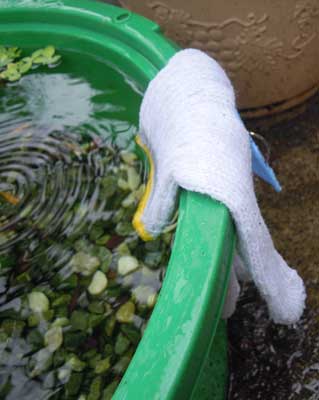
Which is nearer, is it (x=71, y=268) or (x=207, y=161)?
(x=207, y=161)

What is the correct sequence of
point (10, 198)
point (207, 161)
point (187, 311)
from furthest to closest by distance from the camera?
point (10, 198) → point (207, 161) → point (187, 311)

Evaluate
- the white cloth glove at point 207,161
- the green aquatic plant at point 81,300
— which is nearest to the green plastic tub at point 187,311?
the white cloth glove at point 207,161

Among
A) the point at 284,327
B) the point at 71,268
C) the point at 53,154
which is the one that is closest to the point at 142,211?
the point at 71,268

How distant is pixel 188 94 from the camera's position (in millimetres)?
784

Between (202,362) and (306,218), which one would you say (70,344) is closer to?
(202,362)

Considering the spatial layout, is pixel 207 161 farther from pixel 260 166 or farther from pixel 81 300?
pixel 81 300

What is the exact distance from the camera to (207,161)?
672mm

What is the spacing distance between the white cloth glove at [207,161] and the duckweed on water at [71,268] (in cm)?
8

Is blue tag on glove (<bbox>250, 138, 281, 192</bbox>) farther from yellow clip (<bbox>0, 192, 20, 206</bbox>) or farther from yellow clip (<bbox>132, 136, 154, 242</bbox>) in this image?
yellow clip (<bbox>0, 192, 20, 206</bbox>)

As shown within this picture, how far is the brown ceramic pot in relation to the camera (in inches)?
45.5

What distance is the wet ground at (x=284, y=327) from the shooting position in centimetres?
104

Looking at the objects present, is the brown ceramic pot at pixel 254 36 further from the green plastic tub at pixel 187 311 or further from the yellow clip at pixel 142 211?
the yellow clip at pixel 142 211

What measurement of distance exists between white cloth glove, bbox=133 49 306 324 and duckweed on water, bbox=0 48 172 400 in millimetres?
82

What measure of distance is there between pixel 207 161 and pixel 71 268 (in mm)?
342
